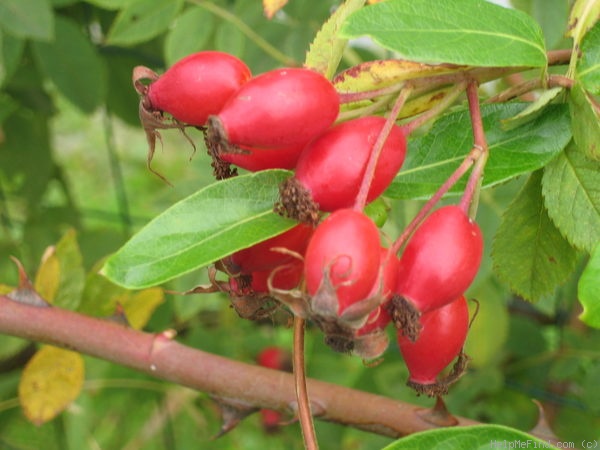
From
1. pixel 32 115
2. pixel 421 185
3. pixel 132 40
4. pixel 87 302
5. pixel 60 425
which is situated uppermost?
pixel 421 185

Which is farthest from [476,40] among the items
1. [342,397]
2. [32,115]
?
[32,115]

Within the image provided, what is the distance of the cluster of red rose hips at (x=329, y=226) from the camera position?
1.77 ft

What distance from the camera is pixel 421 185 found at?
0.73 metres

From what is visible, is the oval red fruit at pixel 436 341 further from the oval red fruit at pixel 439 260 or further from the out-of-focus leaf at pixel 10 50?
the out-of-focus leaf at pixel 10 50

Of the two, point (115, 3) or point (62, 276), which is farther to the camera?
point (115, 3)

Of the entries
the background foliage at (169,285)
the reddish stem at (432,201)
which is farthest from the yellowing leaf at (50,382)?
the reddish stem at (432,201)

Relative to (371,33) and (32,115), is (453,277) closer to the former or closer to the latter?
(371,33)

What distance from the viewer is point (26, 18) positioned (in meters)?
1.28

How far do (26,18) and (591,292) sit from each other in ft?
3.21

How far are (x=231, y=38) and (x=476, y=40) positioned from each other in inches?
29.4

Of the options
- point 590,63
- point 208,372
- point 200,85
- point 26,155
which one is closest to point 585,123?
point 590,63

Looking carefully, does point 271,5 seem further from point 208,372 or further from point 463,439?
point 463,439

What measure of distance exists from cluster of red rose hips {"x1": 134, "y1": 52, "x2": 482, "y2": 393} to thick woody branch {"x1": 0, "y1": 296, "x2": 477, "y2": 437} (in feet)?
0.90

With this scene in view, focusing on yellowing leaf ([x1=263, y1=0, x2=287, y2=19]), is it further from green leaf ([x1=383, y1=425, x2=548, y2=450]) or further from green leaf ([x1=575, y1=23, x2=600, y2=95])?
green leaf ([x1=383, y1=425, x2=548, y2=450])
